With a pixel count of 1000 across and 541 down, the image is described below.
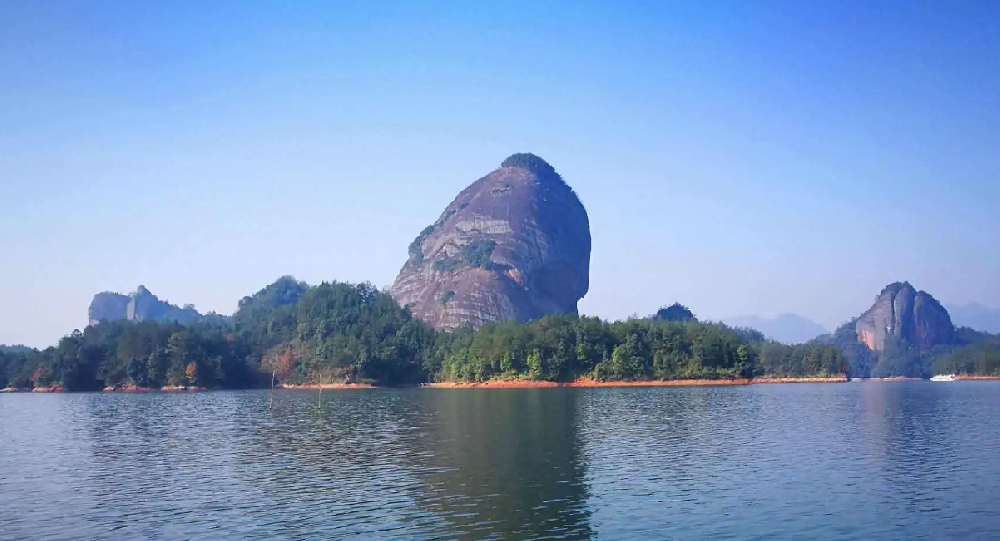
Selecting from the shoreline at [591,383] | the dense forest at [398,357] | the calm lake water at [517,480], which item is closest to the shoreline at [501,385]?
the shoreline at [591,383]

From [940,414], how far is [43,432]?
240 feet

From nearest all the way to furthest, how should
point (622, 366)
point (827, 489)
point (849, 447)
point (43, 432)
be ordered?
point (827, 489)
point (849, 447)
point (43, 432)
point (622, 366)

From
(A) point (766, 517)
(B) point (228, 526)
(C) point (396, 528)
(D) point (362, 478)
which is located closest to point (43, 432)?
(D) point (362, 478)

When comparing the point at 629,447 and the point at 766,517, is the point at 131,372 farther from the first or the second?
the point at 766,517

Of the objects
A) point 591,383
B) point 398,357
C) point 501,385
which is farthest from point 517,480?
point 398,357

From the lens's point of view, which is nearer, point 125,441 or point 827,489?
point 827,489

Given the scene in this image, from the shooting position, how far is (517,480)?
35.8 metres

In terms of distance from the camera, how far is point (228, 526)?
2791cm

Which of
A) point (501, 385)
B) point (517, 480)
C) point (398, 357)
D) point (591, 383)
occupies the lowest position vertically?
point (517, 480)

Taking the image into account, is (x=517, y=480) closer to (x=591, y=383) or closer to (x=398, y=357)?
(x=591, y=383)

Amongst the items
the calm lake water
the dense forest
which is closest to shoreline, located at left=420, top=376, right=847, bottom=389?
the dense forest

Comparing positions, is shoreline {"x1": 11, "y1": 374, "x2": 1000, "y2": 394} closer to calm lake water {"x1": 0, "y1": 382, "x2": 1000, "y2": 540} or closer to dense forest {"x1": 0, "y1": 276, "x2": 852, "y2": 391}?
dense forest {"x1": 0, "y1": 276, "x2": 852, "y2": 391}

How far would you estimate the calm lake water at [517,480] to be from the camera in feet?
89.1

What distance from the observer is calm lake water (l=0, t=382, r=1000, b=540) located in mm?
27172
